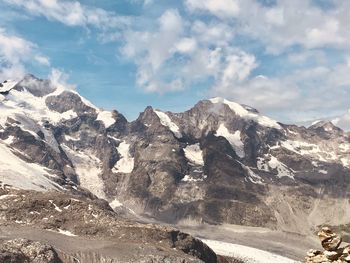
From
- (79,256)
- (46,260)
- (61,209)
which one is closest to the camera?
(46,260)

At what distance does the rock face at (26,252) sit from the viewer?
10825 cm

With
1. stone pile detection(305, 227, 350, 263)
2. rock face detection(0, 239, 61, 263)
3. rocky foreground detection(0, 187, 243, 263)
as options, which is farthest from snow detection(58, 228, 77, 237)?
stone pile detection(305, 227, 350, 263)

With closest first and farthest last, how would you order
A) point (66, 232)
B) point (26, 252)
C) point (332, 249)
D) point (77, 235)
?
point (332, 249) → point (26, 252) → point (77, 235) → point (66, 232)

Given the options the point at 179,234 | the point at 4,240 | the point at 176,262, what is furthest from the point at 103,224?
the point at 4,240

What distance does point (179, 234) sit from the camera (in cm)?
18838

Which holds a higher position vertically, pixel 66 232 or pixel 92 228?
pixel 92 228

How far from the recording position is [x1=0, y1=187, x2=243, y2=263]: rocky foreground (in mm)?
119938

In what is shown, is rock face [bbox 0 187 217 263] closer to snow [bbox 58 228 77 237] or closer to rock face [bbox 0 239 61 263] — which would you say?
snow [bbox 58 228 77 237]

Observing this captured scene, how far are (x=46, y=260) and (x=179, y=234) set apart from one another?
78.7 m

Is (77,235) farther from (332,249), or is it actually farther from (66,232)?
(332,249)

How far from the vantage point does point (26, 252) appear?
115 meters

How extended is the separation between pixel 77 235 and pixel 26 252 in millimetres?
48179

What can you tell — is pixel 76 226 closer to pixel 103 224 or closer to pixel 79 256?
pixel 103 224

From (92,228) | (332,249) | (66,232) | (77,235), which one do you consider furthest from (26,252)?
(332,249)
